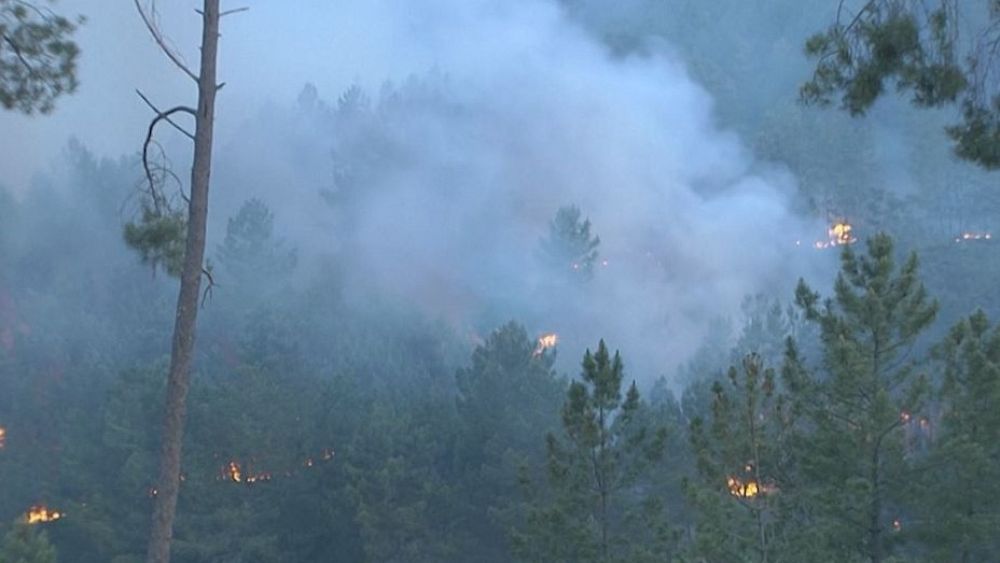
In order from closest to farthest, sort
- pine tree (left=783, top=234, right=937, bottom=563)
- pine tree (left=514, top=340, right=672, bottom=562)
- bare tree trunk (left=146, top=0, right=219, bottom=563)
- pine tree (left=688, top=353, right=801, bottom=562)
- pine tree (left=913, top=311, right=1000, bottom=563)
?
bare tree trunk (left=146, top=0, right=219, bottom=563)
pine tree (left=688, top=353, right=801, bottom=562)
pine tree (left=913, top=311, right=1000, bottom=563)
pine tree (left=783, top=234, right=937, bottom=563)
pine tree (left=514, top=340, right=672, bottom=562)

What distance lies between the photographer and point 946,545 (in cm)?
1356

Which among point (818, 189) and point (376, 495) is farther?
point (818, 189)

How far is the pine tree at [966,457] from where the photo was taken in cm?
1327

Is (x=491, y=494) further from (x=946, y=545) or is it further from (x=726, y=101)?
(x=726, y=101)

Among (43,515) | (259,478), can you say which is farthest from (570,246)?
(43,515)

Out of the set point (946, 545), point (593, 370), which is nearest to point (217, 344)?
point (593, 370)

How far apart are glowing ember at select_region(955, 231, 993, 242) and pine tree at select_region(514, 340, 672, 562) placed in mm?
37960

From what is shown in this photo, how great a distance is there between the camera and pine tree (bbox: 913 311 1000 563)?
13.3m

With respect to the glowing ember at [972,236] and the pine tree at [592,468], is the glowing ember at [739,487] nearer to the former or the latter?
the pine tree at [592,468]

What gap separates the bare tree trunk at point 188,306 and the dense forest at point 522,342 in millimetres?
642

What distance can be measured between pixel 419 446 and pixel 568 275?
2914 centimetres

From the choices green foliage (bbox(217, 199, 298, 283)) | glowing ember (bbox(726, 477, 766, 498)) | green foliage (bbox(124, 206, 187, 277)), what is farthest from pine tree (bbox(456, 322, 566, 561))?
green foliage (bbox(217, 199, 298, 283))

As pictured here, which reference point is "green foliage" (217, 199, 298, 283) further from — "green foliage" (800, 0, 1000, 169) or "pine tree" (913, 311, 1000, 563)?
"green foliage" (800, 0, 1000, 169)

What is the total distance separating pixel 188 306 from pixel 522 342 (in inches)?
843
